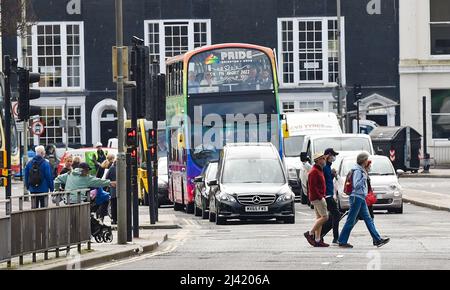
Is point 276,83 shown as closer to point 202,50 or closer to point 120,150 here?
point 202,50

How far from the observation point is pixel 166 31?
7600cm

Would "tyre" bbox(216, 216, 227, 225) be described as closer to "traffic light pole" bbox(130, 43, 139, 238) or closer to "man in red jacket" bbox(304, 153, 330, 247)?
"traffic light pole" bbox(130, 43, 139, 238)

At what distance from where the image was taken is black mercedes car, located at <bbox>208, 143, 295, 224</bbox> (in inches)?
1314

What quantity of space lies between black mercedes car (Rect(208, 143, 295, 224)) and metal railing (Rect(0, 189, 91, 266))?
30.9ft

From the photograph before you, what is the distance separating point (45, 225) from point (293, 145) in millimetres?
29149

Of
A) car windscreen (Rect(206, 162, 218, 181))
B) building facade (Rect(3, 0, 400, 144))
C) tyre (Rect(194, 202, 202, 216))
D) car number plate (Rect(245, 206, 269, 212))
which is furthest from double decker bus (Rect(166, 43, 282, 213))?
building facade (Rect(3, 0, 400, 144))

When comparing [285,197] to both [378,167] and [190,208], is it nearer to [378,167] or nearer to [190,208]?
[378,167]

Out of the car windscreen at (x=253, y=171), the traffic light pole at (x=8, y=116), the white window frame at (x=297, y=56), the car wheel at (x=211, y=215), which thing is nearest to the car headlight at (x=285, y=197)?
the car windscreen at (x=253, y=171)

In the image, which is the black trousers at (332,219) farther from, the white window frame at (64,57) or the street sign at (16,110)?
the white window frame at (64,57)

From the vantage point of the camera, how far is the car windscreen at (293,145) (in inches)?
1981

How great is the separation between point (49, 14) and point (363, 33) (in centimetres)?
1633

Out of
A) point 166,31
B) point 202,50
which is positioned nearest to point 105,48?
point 166,31

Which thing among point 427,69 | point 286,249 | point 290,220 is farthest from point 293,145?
point 427,69

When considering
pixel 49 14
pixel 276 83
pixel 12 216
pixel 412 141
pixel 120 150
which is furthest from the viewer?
pixel 49 14
